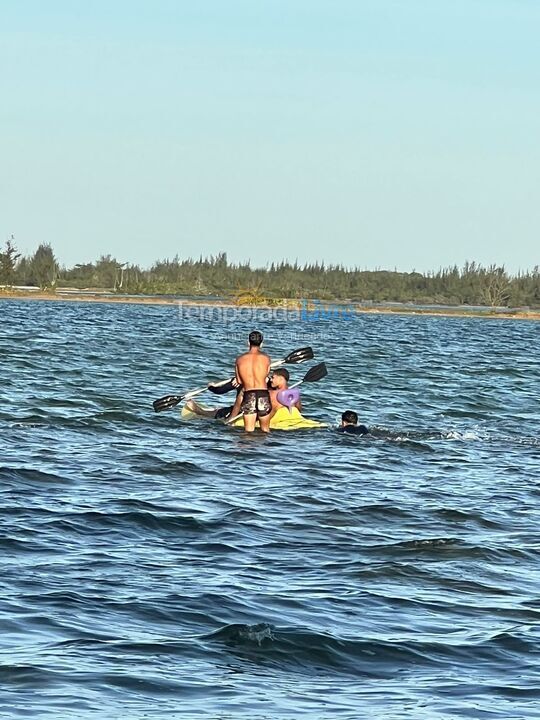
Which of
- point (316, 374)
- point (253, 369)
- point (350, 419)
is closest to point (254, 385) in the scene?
point (253, 369)

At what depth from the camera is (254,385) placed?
25328mm

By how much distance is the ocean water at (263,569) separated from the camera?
32.5 ft

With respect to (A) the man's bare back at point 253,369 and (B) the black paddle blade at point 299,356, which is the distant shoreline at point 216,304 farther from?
(A) the man's bare back at point 253,369

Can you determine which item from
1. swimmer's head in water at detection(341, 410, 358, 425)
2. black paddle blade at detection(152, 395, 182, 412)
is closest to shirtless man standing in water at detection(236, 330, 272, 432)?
swimmer's head in water at detection(341, 410, 358, 425)

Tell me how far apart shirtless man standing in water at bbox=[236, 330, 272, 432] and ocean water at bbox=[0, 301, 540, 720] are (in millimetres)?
431

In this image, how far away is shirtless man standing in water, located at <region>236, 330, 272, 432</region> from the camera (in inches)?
984

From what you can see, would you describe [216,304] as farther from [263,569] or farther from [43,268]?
[263,569]

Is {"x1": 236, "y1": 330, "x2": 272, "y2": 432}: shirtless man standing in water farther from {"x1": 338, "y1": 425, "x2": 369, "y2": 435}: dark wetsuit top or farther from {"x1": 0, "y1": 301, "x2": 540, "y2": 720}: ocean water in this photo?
{"x1": 338, "y1": 425, "x2": 369, "y2": 435}: dark wetsuit top

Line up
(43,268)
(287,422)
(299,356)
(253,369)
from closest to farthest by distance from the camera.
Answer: (253,369) < (287,422) < (299,356) < (43,268)

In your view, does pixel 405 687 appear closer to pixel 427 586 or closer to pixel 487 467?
pixel 427 586

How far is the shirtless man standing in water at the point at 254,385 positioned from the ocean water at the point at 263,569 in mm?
431

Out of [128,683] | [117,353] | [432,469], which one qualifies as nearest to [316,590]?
[128,683]

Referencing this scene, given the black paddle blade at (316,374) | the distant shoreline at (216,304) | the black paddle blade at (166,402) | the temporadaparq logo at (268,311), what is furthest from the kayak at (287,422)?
the distant shoreline at (216,304)

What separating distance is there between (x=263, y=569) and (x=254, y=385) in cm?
1182
